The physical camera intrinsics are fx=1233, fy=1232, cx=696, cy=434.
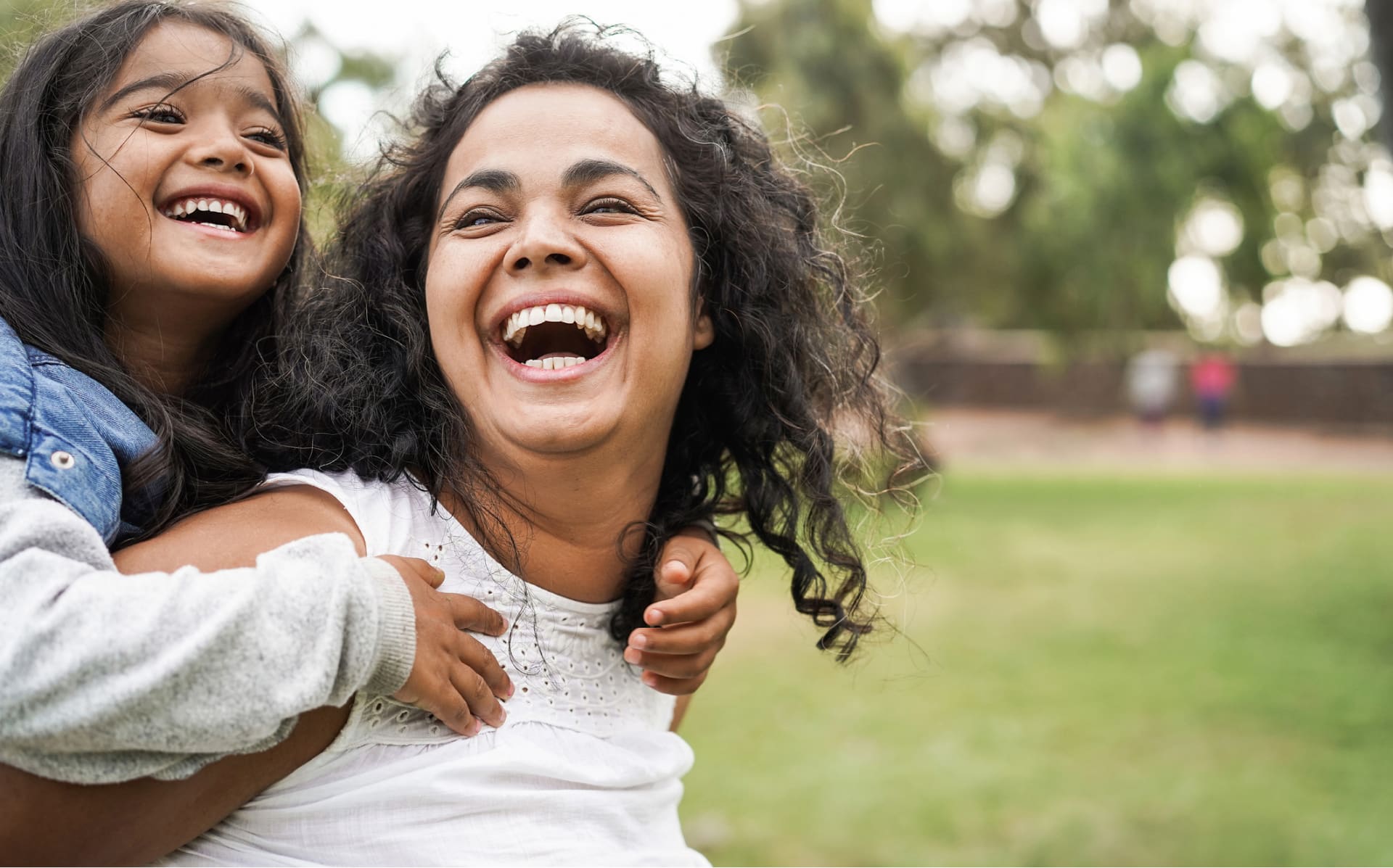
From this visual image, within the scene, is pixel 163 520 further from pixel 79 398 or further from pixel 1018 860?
pixel 1018 860

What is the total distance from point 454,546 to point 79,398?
0.59 meters

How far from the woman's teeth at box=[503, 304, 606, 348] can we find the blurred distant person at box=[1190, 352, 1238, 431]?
25564mm

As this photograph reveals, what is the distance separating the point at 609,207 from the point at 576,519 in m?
0.53

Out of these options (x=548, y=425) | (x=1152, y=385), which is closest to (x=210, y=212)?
(x=548, y=425)

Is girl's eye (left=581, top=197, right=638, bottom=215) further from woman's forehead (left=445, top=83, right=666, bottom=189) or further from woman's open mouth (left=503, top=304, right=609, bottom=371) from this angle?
woman's open mouth (left=503, top=304, right=609, bottom=371)

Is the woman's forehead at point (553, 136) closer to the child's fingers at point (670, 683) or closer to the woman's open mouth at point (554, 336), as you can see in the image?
the woman's open mouth at point (554, 336)

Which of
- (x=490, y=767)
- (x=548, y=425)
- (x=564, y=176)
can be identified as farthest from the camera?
(x=564, y=176)

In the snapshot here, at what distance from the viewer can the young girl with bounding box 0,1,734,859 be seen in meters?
1.42

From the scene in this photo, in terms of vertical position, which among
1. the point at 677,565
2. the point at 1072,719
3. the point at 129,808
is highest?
the point at 677,565

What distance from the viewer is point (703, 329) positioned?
2340 millimetres

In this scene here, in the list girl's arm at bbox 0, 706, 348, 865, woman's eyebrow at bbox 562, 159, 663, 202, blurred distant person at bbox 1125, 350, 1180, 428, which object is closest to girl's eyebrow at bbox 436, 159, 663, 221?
woman's eyebrow at bbox 562, 159, 663, 202

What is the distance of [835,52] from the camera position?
15906 millimetres

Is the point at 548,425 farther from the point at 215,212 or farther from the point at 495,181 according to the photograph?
the point at 215,212

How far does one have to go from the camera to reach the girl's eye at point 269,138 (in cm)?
224
